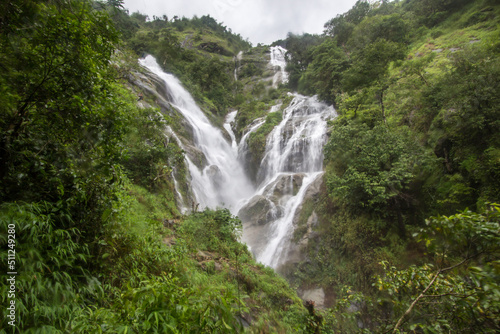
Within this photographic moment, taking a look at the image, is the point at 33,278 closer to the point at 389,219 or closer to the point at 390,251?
the point at 390,251

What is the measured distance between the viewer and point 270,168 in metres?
18.6

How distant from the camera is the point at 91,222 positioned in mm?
2986

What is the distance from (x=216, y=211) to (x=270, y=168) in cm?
992

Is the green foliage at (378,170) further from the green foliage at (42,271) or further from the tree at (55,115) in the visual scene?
the green foliage at (42,271)

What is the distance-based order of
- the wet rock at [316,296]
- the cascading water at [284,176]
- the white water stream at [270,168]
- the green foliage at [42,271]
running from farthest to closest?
the white water stream at [270,168] → the cascading water at [284,176] → the wet rock at [316,296] → the green foliage at [42,271]

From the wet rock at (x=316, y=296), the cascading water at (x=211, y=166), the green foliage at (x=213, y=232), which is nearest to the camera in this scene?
the green foliage at (x=213, y=232)

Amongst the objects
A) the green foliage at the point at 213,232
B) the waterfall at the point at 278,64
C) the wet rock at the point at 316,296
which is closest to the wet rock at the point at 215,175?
the green foliage at the point at 213,232

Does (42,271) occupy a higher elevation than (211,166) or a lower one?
lower

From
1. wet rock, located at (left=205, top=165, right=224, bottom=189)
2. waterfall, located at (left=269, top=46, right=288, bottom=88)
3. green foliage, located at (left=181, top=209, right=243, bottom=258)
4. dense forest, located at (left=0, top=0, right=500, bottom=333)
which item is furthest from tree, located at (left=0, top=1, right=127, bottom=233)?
waterfall, located at (left=269, top=46, right=288, bottom=88)

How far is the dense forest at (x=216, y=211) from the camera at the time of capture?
76.7 inches

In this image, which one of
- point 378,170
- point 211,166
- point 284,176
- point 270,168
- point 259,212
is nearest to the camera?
point 378,170

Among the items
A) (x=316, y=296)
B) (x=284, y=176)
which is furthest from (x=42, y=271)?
(x=284, y=176)

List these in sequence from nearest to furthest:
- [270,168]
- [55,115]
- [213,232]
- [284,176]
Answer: [55,115]
[213,232]
[284,176]
[270,168]

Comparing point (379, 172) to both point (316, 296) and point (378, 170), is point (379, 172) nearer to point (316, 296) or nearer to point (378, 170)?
point (378, 170)
